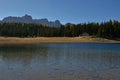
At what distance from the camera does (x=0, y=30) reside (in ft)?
468

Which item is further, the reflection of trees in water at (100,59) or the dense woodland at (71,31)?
the dense woodland at (71,31)

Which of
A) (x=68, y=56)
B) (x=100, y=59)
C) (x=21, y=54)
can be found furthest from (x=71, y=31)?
(x=100, y=59)

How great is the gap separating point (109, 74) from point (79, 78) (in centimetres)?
322

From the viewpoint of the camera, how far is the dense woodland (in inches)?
5192

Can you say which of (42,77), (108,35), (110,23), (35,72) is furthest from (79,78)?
(110,23)

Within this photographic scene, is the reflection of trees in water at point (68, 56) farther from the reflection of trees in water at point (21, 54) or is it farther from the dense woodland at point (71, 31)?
the dense woodland at point (71, 31)

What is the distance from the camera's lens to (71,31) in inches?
5448

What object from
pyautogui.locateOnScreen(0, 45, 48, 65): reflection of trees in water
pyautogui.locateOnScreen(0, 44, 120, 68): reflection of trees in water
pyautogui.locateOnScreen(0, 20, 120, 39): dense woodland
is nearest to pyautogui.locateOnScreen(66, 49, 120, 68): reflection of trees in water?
→ pyautogui.locateOnScreen(0, 44, 120, 68): reflection of trees in water

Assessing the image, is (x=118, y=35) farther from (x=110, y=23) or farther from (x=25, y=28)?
(x=25, y=28)

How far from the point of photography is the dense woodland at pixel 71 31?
131875 mm

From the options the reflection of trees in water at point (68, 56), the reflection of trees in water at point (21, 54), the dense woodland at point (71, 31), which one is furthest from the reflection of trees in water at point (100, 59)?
the dense woodland at point (71, 31)

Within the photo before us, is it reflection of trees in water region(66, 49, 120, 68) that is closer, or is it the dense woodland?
reflection of trees in water region(66, 49, 120, 68)

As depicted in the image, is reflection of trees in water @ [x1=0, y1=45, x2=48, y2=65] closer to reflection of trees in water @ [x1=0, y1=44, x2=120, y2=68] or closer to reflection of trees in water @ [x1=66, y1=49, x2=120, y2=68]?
reflection of trees in water @ [x1=0, y1=44, x2=120, y2=68]

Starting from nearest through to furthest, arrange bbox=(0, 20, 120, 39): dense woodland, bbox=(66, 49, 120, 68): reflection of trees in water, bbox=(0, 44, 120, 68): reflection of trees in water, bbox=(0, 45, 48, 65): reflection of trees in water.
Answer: bbox=(66, 49, 120, 68): reflection of trees in water < bbox=(0, 44, 120, 68): reflection of trees in water < bbox=(0, 45, 48, 65): reflection of trees in water < bbox=(0, 20, 120, 39): dense woodland
